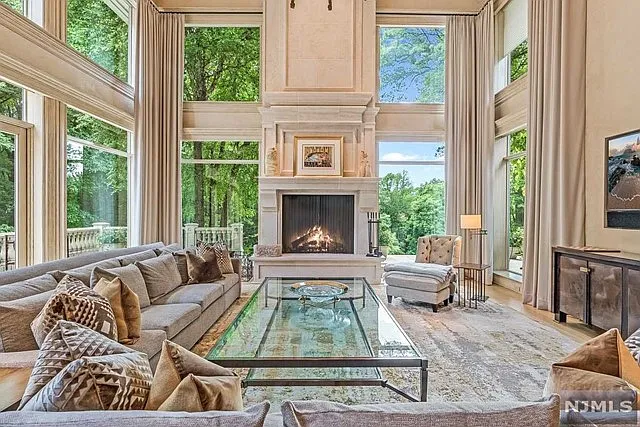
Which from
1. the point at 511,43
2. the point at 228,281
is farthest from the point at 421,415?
the point at 511,43

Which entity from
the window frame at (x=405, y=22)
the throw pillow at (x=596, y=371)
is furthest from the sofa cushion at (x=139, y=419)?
the window frame at (x=405, y=22)

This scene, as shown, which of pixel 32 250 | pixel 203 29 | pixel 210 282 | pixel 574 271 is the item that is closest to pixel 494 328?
pixel 574 271

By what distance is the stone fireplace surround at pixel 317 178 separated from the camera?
7238 mm

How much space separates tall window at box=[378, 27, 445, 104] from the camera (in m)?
7.98

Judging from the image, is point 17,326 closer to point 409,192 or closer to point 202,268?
point 202,268

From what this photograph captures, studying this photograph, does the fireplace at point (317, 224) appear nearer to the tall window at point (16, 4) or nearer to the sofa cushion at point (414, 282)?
the sofa cushion at point (414, 282)

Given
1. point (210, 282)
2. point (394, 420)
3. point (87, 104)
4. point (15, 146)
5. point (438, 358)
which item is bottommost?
point (438, 358)

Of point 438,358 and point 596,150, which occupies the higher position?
point 596,150

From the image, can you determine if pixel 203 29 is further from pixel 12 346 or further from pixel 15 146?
pixel 12 346

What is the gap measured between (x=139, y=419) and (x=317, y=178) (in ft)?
21.2

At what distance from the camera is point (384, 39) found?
7.98 meters

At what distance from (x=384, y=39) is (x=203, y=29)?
332cm

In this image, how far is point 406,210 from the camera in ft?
26.4

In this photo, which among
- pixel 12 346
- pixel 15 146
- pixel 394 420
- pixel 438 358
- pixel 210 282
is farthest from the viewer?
pixel 210 282
